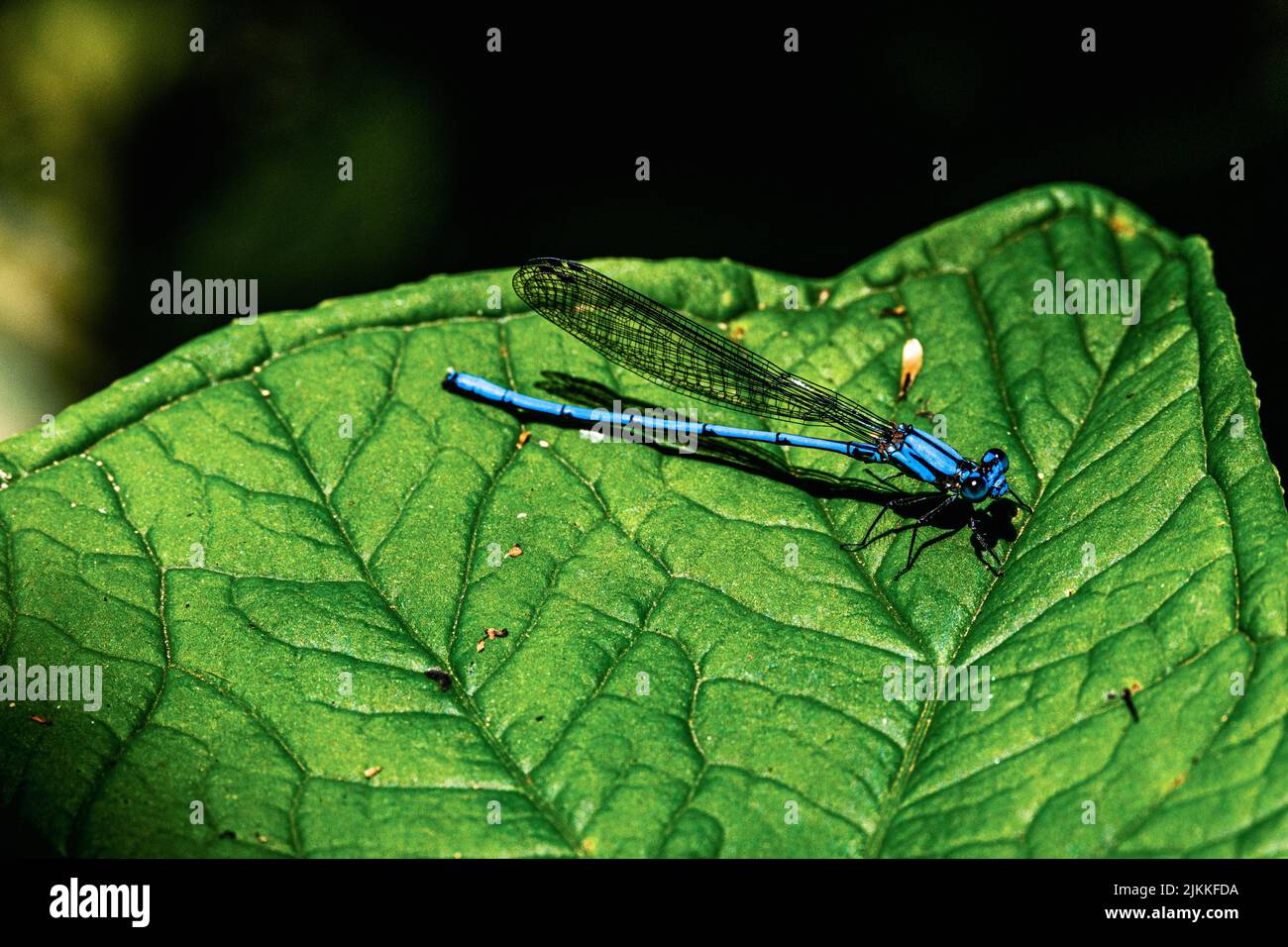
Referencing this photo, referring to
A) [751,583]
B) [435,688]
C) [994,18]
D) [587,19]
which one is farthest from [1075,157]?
[435,688]

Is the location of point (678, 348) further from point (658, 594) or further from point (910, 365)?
point (658, 594)

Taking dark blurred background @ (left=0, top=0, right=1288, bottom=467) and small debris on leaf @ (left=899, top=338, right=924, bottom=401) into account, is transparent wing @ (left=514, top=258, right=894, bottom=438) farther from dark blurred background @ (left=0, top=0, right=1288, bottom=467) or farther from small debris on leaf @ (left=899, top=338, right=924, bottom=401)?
dark blurred background @ (left=0, top=0, right=1288, bottom=467)

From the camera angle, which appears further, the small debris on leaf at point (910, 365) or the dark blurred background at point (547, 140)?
the dark blurred background at point (547, 140)

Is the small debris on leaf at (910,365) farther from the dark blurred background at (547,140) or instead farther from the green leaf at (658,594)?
the dark blurred background at (547,140)

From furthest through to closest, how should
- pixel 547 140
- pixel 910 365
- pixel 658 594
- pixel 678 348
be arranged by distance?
pixel 547 140
pixel 678 348
pixel 910 365
pixel 658 594

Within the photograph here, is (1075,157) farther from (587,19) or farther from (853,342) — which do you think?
(587,19)

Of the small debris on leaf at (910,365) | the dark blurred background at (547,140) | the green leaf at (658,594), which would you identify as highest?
the dark blurred background at (547,140)

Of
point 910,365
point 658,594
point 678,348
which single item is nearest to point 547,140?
point 678,348

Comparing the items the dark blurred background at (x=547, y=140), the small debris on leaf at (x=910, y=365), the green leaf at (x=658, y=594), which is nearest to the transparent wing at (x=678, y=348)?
the green leaf at (x=658, y=594)
